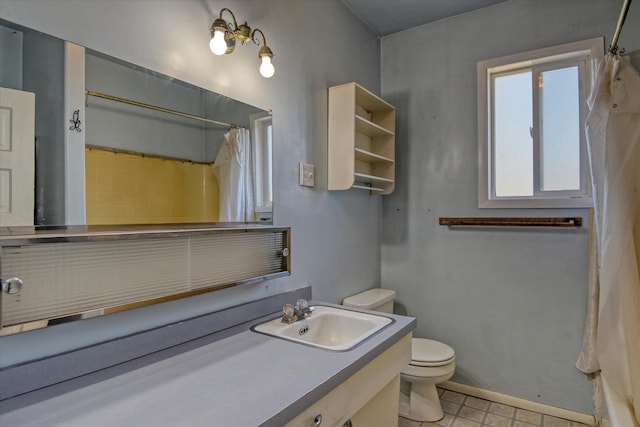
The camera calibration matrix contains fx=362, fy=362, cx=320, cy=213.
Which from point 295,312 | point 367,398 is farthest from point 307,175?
point 367,398

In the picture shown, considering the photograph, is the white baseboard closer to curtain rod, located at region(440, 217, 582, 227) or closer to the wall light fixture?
curtain rod, located at region(440, 217, 582, 227)

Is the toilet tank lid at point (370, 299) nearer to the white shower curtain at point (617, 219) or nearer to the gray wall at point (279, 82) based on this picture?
the gray wall at point (279, 82)

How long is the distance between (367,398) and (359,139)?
61.6 inches

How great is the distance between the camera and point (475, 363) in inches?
93.4

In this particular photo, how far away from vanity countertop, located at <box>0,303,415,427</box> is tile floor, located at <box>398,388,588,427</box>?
4.00ft

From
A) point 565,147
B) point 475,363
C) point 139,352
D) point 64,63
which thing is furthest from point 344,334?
point 565,147

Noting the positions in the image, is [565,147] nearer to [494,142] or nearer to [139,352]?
[494,142]

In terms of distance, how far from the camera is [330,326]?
166cm

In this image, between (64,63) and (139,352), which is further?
(139,352)

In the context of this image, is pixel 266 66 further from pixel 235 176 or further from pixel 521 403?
pixel 521 403

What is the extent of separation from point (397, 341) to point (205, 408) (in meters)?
0.81

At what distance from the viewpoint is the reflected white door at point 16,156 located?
88 centimetres

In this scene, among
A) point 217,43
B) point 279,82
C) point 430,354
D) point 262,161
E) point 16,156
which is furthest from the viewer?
point 430,354

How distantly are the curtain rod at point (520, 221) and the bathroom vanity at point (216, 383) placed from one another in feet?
4.02
